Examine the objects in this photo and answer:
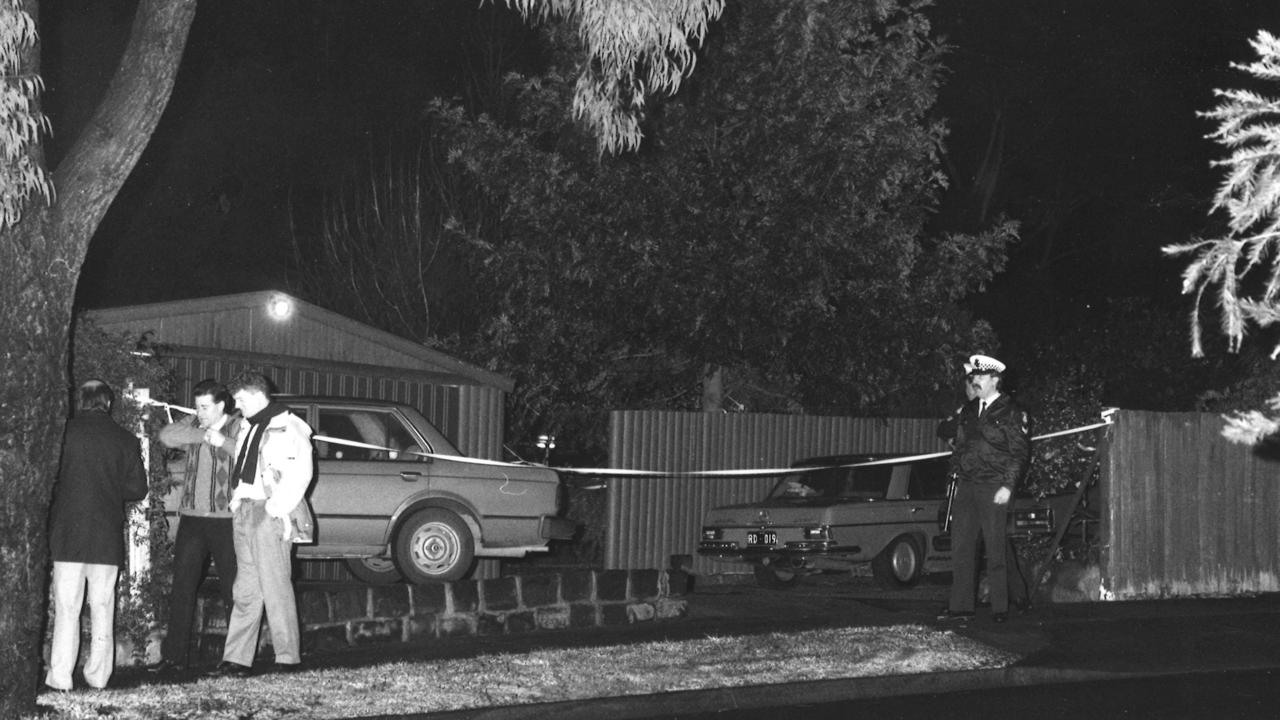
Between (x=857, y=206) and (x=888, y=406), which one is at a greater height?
(x=857, y=206)

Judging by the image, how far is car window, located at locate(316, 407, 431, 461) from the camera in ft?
47.3

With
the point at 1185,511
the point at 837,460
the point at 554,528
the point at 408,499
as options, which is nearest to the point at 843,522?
the point at 837,460

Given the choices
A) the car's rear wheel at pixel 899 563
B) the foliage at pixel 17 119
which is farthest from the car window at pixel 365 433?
the foliage at pixel 17 119

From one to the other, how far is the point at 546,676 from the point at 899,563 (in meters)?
7.82

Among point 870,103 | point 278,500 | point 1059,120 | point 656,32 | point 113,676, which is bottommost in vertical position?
point 113,676

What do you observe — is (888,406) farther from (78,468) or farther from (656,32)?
(78,468)

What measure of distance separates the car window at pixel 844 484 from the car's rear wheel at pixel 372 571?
4397 millimetres

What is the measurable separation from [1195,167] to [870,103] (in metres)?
13.1

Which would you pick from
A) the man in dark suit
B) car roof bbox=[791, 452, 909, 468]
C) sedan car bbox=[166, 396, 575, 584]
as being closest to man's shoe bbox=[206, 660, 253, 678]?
the man in dark suit

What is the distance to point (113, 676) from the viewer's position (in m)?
9.59

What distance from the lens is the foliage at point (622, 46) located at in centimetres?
1080

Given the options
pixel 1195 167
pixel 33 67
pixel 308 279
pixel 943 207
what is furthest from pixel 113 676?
pixel 943 207

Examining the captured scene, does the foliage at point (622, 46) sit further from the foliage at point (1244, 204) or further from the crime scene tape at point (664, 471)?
the foliage at point (1244, 204)

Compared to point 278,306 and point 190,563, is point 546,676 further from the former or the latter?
point 278,306
